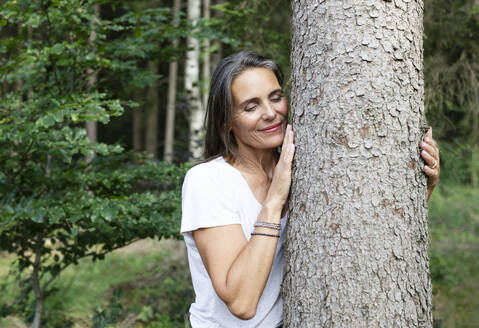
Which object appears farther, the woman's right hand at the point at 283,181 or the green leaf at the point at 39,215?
the green leaf at the point at 39,215

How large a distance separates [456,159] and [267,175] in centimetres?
372

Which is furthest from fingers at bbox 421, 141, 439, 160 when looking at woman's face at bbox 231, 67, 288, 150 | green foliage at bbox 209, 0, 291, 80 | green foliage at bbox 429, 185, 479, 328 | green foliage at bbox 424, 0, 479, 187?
green foliage at bbox 209, 0, 291, 80

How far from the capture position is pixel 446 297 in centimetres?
686

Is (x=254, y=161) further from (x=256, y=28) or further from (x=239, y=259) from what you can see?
(x=256, y=28)

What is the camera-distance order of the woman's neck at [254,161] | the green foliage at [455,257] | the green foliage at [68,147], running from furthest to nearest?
the green foliage at [455,257]
the green foliage at [68,147]
the woman's neck at [254,161]

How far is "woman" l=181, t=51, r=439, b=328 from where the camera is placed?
1788mm

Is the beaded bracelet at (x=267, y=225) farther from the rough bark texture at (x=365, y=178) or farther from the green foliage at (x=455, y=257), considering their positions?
the green foliage at (x=455, y=257)

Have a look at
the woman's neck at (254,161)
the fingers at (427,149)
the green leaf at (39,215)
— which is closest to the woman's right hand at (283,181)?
the woman's neck at (254,161)

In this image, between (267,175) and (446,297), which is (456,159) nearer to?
(446,297)

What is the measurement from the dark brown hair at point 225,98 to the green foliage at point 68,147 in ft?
3.26

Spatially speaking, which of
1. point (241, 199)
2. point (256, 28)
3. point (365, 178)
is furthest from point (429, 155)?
point (256, 28)

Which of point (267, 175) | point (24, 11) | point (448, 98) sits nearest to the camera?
point (267, 175)

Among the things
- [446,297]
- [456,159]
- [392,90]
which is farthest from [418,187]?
[446,297]

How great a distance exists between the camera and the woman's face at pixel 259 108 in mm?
2086
